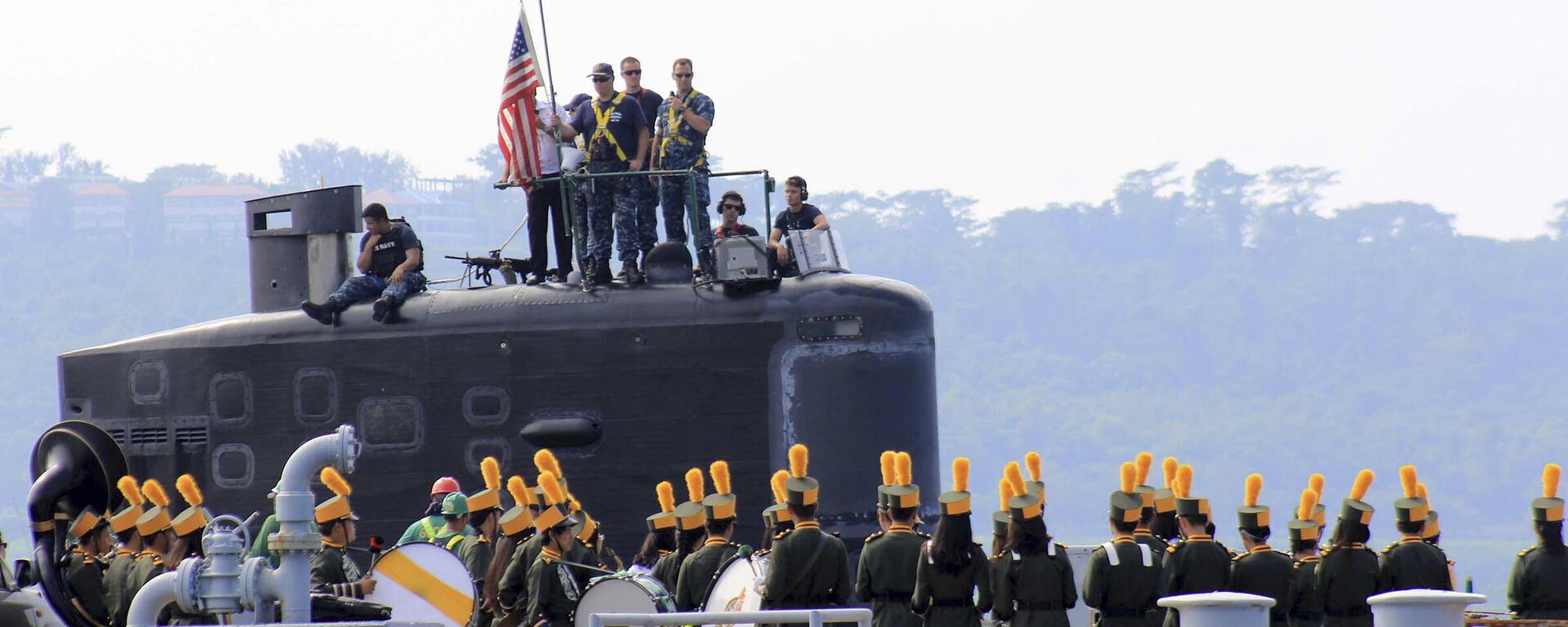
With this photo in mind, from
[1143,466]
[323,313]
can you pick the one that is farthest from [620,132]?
[1143,466]

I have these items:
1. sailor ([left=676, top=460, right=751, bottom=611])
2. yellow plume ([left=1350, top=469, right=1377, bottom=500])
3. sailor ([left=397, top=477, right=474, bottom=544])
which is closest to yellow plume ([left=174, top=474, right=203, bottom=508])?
sailor ([left=397, top=477, right=474, bottom=544])

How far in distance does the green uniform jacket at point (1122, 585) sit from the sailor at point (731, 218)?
392cm

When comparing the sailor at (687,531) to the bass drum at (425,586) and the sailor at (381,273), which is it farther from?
the sailor at (381,273)

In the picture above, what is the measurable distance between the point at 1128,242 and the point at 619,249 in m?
176

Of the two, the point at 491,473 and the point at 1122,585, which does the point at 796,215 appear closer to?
the point at 491,473

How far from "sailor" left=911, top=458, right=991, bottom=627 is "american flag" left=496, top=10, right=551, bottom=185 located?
17.4ft

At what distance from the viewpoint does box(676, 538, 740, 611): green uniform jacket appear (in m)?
14.4

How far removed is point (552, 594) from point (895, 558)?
7.30 feet

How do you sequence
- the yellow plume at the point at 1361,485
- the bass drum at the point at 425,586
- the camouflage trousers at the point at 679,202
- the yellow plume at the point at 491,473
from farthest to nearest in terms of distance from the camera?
1. the camouflage trousers at the point at 679,202
2. the yellow plume at the point at 491,473
3. the yellow plume at the point at 1361,485
4. the bass drum at the point at 425,586

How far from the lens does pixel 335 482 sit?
16.0m

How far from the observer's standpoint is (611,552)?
15.6 metres

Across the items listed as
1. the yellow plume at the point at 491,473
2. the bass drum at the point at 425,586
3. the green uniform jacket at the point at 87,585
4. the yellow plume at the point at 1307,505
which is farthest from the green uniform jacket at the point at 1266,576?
the green uniform jacket at the point at 87,585

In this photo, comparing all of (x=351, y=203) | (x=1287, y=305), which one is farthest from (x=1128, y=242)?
(x=351, y=203)

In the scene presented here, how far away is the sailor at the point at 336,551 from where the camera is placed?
1427 centimetres
